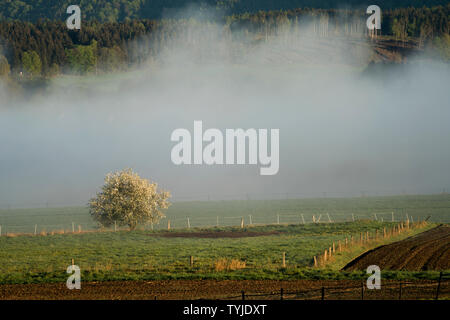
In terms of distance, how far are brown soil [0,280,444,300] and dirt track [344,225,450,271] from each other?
27.7 feet

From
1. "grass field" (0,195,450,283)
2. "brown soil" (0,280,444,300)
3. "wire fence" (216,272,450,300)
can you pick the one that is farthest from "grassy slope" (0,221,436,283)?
"wire fence" (216,272,450,300)

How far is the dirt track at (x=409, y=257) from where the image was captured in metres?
49.2

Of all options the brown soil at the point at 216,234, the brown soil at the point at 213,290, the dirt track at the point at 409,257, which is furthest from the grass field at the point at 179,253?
the brown soil at the point at 213,290

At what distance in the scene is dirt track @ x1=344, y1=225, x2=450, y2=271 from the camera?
49219 mm

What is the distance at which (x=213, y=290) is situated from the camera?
40219 millimetres

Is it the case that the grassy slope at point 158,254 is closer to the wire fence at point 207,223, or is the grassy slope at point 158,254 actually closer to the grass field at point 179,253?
the grass field at point 179,253

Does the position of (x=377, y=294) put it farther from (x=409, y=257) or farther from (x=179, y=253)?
(x=179, y=253)

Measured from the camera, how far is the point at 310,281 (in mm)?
43875

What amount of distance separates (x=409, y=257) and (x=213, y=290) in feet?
67.8
